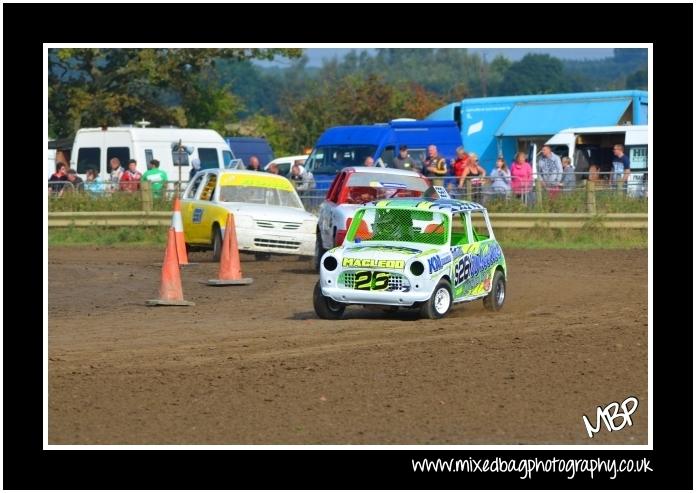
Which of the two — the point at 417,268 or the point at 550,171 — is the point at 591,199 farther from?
the point at 417,268

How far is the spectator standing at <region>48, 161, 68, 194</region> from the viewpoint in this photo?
31.8 meters

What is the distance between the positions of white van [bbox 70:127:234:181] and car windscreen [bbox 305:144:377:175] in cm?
343

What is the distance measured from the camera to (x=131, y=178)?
3212 cm

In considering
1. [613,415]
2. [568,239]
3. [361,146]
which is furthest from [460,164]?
[613,415]

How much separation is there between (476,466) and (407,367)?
3.68m

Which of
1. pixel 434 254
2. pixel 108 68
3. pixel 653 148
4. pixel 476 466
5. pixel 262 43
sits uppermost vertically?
pixel 108 68

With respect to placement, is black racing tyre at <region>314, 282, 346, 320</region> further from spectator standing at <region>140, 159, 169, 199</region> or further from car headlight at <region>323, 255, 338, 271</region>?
spectator standing at <region>140, 159, 169, 199</region>

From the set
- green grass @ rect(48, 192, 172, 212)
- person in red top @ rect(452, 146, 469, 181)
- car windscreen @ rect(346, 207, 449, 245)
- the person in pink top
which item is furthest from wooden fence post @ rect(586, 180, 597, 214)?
car windscreen @ rect(346, 207, 449, 245)

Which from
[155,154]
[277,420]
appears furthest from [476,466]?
[155,154]

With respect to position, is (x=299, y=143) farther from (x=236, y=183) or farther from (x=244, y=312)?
(x=244, y=312)

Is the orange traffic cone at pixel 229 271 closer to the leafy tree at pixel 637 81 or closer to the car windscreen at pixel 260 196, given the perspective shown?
the car windscreen at pixel 260 196

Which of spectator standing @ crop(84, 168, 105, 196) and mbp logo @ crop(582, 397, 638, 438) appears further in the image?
spectator standing @ crop(84, 168, 105, 196)

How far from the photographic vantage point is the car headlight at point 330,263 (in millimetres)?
15258

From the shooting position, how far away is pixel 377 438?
9289mm
